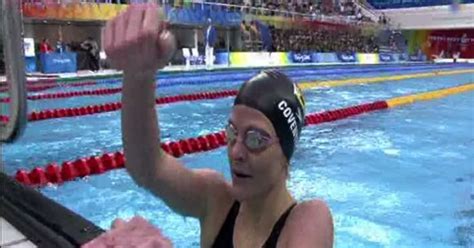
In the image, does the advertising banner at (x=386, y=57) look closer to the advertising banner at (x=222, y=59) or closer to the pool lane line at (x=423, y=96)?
the advertising banner at (x=222, y=59)

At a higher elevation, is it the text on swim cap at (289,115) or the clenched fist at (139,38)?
the clenched fist at (139,38)

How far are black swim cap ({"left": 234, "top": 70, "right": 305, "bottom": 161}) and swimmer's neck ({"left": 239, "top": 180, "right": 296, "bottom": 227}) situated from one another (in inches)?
4.0

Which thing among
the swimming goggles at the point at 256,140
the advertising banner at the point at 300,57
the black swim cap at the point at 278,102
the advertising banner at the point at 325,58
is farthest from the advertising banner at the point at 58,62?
the swimming goggles at the point at 256,140

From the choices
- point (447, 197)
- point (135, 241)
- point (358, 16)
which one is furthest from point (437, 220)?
point (358, 16)

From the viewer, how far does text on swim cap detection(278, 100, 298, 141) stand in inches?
57.8

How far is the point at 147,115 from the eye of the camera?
1.34 m

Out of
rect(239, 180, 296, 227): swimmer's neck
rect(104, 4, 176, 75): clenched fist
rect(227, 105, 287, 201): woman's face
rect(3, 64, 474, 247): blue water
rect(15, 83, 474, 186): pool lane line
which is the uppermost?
rect(104, 4, 176, 75): clenched fist

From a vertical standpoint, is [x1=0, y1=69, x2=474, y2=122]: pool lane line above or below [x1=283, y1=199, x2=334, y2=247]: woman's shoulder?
below

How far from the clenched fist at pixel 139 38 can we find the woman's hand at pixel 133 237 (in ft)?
1.67

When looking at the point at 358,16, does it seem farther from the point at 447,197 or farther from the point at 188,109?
the point at 447,197

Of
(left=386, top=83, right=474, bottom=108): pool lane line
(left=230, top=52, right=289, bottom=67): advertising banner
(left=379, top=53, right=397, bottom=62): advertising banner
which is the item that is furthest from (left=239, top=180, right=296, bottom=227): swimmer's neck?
(left=379, top=53, right=397, bottom=62): advertising banner

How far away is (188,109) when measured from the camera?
29.5 ft

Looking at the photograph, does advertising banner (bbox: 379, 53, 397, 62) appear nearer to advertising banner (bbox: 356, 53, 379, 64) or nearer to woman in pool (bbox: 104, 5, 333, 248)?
advertising banner (bbox: 356, 53, 379, 64)

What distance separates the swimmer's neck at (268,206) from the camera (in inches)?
58.2
